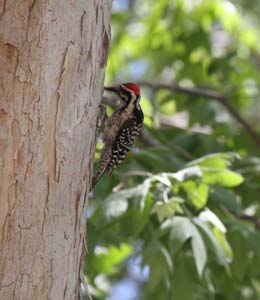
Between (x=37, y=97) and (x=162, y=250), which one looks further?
(x=162, y=250)

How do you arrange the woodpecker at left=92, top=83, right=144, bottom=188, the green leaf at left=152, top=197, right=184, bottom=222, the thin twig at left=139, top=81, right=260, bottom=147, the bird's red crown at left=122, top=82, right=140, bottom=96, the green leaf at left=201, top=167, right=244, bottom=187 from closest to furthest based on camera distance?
1. the green leaf at left=152, top=197, right=184, bottom=222
2. the green leaf at left=201, top=167, right=244, bottom=187
3. the woodpecker at left=92, top=83, right=144, bottom=188
4. the bird's red crown at left=122, top=82, right=140, bottom=96
5. the thin twig at left=139, top=81, right=260, bottom=147

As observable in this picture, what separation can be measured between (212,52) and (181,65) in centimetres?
25

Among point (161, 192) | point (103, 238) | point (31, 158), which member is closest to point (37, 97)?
point (31, 158)

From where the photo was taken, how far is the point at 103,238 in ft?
15.4

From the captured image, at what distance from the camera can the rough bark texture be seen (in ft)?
9.71

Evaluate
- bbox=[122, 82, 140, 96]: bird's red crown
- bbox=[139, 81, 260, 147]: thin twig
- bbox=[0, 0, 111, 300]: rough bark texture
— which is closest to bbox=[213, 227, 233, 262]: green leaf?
bbox=[122, 82, 140, 96]: bird's red crown

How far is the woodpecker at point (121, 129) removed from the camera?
4.31 meters

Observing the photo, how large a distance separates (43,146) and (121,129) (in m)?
1.51

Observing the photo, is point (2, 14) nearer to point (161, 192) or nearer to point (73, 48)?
point (73, 48)

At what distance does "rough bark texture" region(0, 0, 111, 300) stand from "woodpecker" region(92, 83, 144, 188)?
112 centimetres

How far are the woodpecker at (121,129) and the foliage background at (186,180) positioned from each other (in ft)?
0.32

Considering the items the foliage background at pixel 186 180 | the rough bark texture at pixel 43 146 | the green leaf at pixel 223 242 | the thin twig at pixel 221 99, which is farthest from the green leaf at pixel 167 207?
the thin twig at pixel 221 99

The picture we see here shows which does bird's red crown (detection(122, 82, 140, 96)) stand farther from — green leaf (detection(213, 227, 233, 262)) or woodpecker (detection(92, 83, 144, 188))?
green leaf (detection(213, 227, 233, 262))

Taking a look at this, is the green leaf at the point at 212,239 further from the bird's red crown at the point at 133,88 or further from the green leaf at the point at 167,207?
the bird's red crown at the point at 133,88
